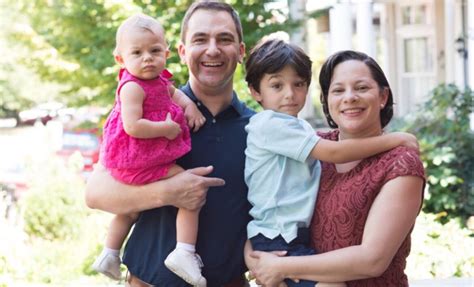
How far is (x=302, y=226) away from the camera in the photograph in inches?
105

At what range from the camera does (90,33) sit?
955 centimetres

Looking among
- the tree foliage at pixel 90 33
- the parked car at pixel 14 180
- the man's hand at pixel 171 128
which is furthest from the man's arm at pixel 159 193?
the parked car at pixel 14 180

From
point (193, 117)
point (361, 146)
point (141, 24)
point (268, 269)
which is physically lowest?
point (268, 269)

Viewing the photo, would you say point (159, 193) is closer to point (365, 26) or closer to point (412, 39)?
point (365, 26)

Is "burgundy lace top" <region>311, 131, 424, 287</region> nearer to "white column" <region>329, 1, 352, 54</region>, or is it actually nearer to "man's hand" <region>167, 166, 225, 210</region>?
"man's hand" <region>167, 166, 225, 210</region>

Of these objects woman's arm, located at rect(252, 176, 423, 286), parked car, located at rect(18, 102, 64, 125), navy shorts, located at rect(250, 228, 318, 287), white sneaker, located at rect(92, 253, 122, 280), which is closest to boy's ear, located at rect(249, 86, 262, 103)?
navy shorts, located at rect(250, 228, 318, 287)

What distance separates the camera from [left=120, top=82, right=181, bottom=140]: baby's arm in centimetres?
269

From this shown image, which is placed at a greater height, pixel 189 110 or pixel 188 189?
pixel 189 110

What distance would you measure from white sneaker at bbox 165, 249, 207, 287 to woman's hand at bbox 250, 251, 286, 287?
21 cm

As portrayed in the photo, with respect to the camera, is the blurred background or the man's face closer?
the man's face

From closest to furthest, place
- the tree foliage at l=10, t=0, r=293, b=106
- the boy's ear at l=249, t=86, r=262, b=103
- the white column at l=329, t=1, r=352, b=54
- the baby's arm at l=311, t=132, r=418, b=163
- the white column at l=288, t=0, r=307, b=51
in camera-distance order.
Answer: the baby's arm at l=311, t=132, r=418, b=163 < the boy's ear at l=249, t=86, r=262, b=103 < the tree foliage at l=10, t=0, r=293, b=106 < the white column at l=288, t=0, r=307, b=51 < the white column at l=329, t=1, r=352, b=54

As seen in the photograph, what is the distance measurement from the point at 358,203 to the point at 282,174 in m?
0.31

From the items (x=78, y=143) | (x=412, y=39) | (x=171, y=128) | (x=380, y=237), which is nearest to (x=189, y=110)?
(x=171, y=128)

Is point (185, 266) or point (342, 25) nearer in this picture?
point (185, 266)
